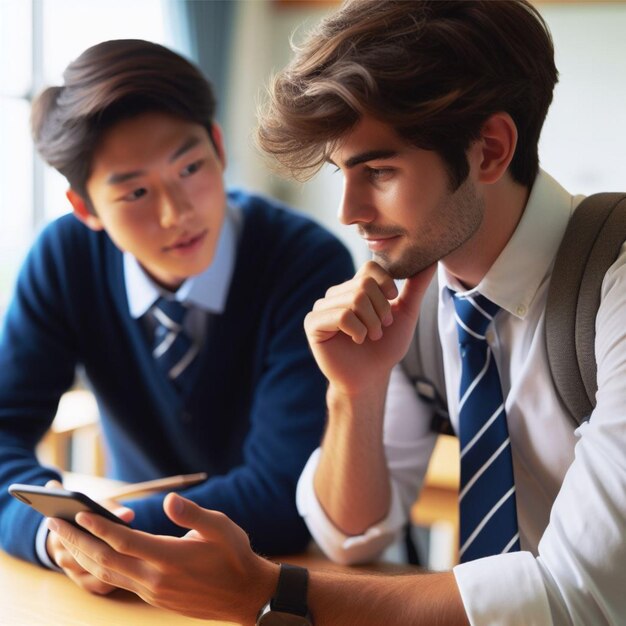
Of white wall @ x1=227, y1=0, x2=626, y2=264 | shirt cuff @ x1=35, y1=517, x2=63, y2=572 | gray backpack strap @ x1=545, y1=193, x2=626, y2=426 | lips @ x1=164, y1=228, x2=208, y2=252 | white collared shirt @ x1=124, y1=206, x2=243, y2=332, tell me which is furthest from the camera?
white wall @ x1=227, y1=0, x2=626, y2=264

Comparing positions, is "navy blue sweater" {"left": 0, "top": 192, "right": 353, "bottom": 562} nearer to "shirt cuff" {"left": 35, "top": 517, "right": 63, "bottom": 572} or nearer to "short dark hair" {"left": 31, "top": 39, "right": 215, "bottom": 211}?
"shirt cuff" {"left": 35, "top": 517, "right": 63, "bottom": 572}

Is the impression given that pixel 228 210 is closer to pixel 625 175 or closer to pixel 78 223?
pixel 78 223

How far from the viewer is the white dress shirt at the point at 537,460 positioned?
0.91 m

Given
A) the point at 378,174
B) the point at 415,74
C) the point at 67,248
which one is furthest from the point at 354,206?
the point at 67,248

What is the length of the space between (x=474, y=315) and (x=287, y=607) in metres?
0.51

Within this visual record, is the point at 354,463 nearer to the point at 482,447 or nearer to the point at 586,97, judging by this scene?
the point at 482,447

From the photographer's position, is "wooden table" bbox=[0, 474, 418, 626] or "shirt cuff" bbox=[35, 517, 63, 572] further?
"shirt cuff" bbox=[35, 517, 63, 572]

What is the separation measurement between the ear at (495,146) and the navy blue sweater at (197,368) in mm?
504

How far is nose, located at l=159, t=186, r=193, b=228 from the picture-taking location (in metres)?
1.53

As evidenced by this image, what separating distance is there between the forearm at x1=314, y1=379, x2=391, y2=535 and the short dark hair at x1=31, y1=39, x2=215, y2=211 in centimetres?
63

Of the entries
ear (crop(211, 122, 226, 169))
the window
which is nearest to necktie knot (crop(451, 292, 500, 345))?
ear (crop(211, 122, 226, 169))

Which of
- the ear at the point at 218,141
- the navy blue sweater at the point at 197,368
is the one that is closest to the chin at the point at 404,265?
the navy blue sweater at the point at 197,368

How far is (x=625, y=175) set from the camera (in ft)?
13.9

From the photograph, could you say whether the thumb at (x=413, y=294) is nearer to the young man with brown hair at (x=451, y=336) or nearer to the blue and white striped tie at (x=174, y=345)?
the young man with brown hair at (x=451, y=336)
